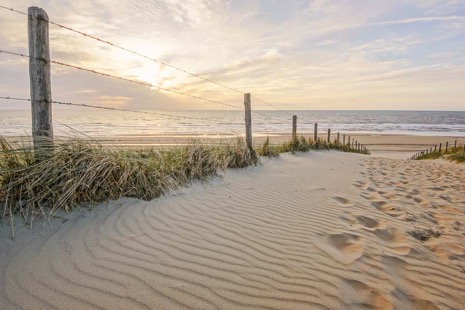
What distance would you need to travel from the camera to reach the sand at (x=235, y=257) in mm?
2033

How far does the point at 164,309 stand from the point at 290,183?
427cm

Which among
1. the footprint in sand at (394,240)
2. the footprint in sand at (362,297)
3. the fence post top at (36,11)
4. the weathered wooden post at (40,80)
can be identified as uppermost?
the fence post top at (36,11)

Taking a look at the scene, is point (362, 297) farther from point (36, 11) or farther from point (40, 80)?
point (36, 11)

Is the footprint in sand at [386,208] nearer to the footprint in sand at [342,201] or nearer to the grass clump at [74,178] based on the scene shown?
the footprint in sand at [342,201]

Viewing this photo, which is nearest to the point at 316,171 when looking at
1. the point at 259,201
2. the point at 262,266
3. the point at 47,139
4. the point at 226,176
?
the point at 226,176

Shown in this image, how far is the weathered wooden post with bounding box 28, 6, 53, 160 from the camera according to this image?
10.6ft

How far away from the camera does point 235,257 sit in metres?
2.57

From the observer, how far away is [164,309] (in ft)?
6.19

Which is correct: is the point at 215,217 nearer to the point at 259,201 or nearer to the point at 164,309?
the point at 259,201

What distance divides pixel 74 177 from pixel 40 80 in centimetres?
120

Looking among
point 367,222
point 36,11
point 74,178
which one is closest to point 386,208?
point 367,222

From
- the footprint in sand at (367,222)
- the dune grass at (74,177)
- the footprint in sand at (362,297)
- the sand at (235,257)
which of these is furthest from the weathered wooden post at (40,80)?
the footprint in sand at (367,222)

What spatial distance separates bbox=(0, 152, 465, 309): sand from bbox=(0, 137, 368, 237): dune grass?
21 cm

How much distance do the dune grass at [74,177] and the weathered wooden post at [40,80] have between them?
0.45 feet
